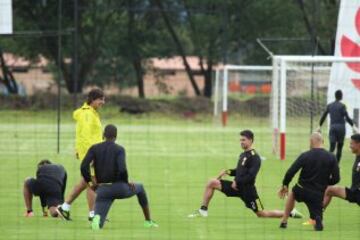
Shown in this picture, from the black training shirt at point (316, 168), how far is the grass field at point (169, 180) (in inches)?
A: 24.1

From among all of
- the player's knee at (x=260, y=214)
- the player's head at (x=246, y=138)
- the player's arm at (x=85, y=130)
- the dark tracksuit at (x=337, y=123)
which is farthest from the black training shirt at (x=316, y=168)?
the dark tracksuit at (x=337, y=123)

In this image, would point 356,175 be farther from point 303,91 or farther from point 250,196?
point 303,91

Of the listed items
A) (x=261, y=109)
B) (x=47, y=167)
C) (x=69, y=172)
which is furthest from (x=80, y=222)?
(x=261, y=109)

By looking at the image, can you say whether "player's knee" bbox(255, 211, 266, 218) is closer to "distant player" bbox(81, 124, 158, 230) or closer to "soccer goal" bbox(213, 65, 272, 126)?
"distant player" bbox(81, 124, 158, 230)

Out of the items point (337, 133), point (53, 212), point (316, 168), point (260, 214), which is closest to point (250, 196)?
point (260, 214)

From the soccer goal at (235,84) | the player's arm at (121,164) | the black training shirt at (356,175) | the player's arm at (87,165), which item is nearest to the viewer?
the player's arm at (121,164)

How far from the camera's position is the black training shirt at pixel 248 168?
51.1 feet

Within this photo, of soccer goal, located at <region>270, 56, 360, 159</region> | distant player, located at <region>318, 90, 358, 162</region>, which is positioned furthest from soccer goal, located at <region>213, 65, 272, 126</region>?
Result: distant player, located at <region>318, 90, 358, 162</region>

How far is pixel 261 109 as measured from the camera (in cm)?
5359

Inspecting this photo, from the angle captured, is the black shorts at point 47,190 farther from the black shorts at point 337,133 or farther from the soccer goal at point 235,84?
the soccer goal at point 235,84

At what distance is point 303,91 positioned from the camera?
42.2m

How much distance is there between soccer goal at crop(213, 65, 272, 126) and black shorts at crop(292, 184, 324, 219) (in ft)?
98.7

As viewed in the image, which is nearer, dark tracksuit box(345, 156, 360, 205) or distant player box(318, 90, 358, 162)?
dark tracksuit box(345, 156, 360, 205)

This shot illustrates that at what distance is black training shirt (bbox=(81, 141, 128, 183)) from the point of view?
1417cm
